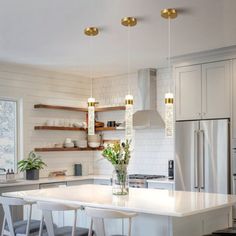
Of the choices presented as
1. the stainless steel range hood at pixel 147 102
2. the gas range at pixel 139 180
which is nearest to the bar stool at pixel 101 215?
the gas range at pixel 139 180

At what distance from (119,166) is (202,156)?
176cm

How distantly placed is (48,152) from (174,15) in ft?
12.8

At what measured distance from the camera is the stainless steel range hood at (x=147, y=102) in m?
6.78

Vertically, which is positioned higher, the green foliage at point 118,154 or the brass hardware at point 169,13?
the brass hardware at point 169,13

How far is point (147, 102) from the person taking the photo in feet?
23.0

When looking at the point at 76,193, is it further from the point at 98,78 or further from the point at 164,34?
the point at 98,78

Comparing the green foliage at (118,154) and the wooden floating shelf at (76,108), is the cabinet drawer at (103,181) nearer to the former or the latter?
the wooden floating shelf at (76,108)

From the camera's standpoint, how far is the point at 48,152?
7195 millimetres

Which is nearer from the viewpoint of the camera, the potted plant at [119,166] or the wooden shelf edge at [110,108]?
the potted plant at [119,166]

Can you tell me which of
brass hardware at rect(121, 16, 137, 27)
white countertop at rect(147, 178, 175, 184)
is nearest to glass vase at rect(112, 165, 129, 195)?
brass hardware at rect(121, 16, 137, 27)

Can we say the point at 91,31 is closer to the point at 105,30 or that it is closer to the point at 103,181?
the point at 105,30

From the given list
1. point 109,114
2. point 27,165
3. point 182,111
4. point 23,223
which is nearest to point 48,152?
point 27,165

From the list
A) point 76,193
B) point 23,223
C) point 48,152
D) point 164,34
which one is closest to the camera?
point 23,223

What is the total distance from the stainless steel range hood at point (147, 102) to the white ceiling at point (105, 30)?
43 cm
